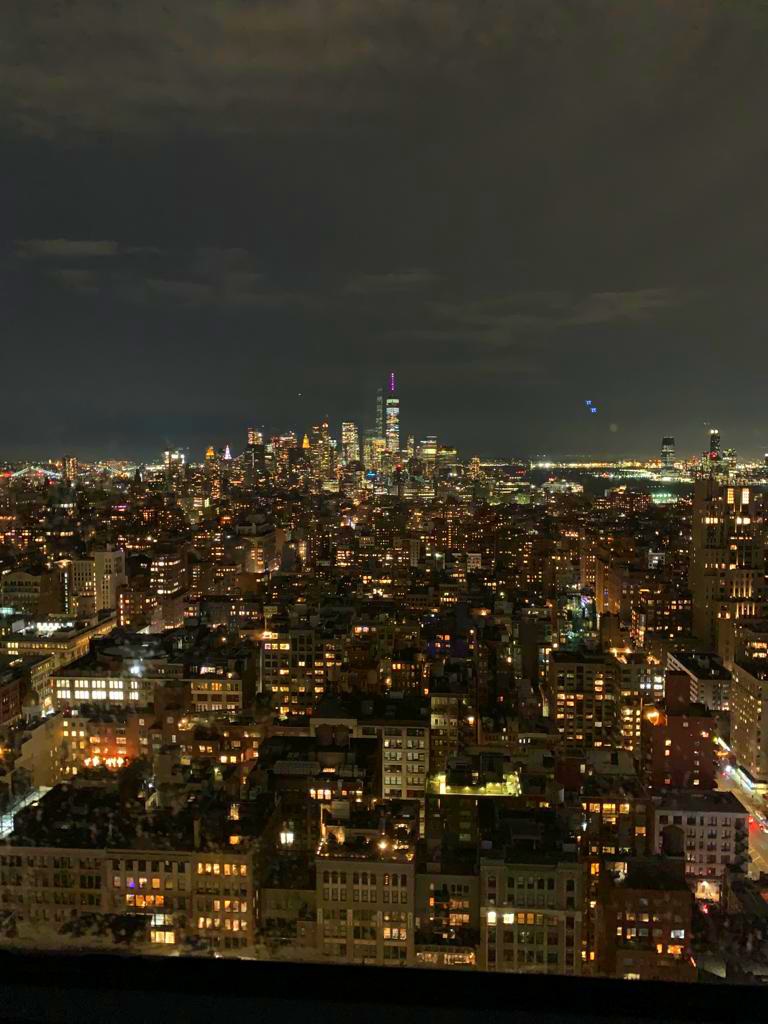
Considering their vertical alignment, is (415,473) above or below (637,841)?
above

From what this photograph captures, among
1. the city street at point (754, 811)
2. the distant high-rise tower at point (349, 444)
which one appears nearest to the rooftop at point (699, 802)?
the city street at point (754, 811)

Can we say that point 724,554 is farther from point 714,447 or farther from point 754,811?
point 754,811

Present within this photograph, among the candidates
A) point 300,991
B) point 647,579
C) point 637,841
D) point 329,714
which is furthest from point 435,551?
point 300,991

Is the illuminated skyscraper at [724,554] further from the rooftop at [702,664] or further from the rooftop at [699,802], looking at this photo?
the rooftop at [699,802]

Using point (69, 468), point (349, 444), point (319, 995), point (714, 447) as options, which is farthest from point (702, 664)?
point (349, 444)

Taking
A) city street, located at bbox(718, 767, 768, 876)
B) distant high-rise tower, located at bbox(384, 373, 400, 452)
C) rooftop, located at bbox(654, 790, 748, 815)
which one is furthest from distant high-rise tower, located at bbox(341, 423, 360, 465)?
rooftop, located at bbox(654, 790, 748, 815)

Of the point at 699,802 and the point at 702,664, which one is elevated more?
the point at 702,664

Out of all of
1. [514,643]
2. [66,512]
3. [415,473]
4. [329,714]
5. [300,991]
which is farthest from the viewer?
[415,473]

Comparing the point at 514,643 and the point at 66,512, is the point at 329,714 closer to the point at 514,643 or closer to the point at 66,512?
the point at 514,643
